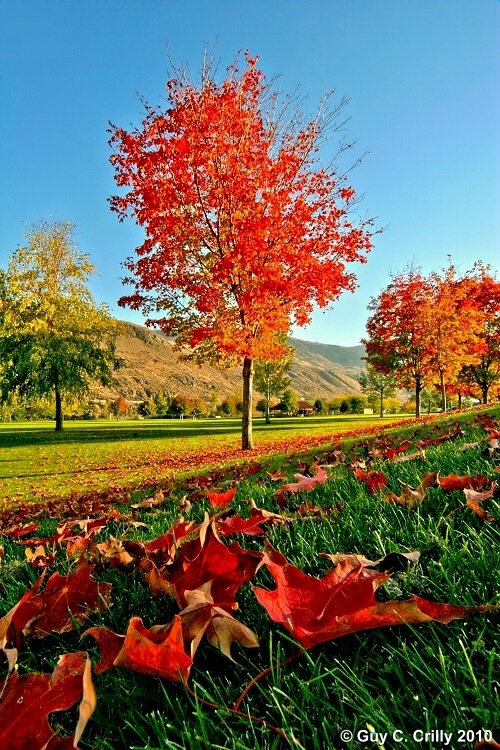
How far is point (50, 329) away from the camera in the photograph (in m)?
24.8

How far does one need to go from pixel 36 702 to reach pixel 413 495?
1.30 meters

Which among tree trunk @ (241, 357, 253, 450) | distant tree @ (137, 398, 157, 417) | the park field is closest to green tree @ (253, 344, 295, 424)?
the park field

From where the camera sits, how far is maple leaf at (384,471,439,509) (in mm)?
1588

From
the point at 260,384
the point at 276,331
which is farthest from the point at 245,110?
the point at 260,384

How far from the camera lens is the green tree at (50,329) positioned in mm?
23891

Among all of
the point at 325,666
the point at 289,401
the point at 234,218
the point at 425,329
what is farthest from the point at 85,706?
the point at 289,401

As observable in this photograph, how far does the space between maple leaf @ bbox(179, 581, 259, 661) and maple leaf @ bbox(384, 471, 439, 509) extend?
961 millimetres

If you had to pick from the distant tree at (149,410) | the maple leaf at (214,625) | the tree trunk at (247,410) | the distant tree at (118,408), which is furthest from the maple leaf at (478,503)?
the distant tree at (118,408)

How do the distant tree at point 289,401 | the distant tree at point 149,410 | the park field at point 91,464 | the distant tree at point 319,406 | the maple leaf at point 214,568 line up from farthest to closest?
the distant tree at point 149,410 → the distant tree at point 319,406 → the distant tree at point 289,401 → the park field at point 91,464 → the maple leaf at point 214,568

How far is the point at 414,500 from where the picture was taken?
159cm

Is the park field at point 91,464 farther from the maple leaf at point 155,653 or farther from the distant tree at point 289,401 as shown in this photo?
the distant tree at point 289,401

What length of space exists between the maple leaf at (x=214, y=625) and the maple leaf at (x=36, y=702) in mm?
193

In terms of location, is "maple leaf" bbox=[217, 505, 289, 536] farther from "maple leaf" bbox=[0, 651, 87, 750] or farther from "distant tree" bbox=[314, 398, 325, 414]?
"distant tree" bbox=[314, 398, 325, 414]

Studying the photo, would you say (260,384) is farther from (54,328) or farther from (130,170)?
(130,170)
